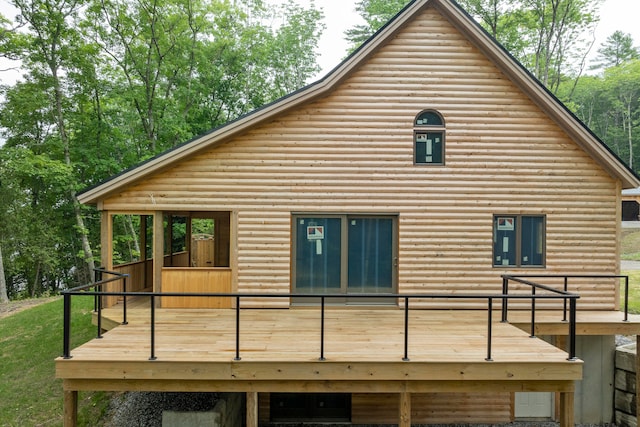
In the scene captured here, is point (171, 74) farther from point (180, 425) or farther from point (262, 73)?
point (180, 425)

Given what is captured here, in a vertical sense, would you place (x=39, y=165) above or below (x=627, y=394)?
above

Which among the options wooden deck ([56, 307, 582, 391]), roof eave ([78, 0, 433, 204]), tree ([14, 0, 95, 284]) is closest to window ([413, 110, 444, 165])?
roof eave ([78, 0, 433, 204])

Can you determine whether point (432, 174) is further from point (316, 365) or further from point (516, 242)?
point (316, 365)

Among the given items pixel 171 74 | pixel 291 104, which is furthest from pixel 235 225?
pixel 171 74

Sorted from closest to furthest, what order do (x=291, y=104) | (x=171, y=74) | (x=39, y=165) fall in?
(x=291, y=104)
(x=39, y=165)
(x=171, y=74)

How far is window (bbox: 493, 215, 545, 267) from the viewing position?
8.91m

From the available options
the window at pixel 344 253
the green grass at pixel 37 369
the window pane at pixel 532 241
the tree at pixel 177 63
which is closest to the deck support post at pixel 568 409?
the window pane at pixel 532 241

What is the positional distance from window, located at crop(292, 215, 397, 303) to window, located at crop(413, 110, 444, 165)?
60.0 inches

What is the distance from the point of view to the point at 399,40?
8.80 metres

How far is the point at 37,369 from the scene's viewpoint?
9.47 metres

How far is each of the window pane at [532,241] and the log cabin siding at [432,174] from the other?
18 cm

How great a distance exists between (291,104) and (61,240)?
66.4ft

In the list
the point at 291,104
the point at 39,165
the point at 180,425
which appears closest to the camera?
the point at 180,425

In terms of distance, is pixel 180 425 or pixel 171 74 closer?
pixel 180 425
